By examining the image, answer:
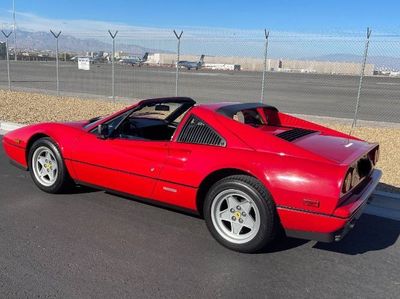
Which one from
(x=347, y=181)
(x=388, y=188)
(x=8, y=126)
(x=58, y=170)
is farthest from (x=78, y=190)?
(x=8, y=126)

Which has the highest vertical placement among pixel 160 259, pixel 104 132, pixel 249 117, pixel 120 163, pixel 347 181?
pixel 249 117

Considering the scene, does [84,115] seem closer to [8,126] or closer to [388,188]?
[8,126]

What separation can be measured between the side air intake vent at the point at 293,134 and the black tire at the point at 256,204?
23.9 inches

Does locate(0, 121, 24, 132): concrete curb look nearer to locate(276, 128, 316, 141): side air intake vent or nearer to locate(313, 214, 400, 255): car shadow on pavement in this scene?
locate(276, 128, 316, 141): side air intake vent

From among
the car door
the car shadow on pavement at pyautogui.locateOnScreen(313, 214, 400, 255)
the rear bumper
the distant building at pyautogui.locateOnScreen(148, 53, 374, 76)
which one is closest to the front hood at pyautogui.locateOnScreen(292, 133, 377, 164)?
the rear bumper

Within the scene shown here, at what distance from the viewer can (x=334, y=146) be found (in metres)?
3.99

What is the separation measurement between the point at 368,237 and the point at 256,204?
1.45 metres

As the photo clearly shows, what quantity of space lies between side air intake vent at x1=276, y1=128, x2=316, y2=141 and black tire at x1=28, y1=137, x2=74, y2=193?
99.9 inches

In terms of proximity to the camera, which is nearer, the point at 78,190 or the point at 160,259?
the point at 160,259

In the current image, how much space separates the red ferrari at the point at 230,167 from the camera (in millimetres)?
3457

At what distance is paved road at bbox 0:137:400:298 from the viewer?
320cm

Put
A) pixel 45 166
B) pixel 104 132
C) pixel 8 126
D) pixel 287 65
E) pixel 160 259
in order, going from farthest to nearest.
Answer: pixel 287 65
pixel 8 126
pixel 45 166
pixel 104 132
pixel 160 259

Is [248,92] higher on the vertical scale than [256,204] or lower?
lower

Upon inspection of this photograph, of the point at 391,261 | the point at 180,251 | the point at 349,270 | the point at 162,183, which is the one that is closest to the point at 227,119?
the point at 162,183
